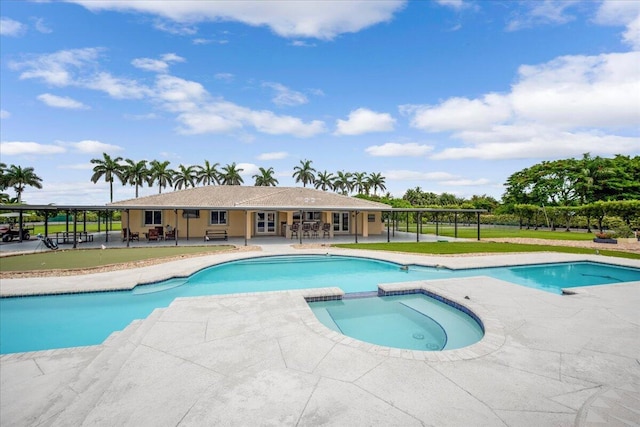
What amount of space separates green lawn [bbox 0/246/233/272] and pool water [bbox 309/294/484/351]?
8885mm

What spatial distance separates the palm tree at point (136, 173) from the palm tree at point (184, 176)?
435cm

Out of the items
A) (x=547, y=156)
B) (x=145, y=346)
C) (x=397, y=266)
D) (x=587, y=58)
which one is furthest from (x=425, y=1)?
(x=547, y=156)

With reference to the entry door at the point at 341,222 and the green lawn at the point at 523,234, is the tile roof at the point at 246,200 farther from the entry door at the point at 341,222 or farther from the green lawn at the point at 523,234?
the green lawn at the point at 523,234

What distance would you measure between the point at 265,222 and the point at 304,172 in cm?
3261

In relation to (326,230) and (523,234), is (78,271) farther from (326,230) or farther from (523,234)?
(523,234)

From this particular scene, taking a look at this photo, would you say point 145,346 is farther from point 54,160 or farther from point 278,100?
point 54,160

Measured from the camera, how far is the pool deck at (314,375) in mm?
2973

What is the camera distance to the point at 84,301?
758 centimetres

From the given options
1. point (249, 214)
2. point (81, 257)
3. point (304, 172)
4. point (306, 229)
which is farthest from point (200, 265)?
point (304, 172)

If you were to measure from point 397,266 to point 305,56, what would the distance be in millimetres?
13677

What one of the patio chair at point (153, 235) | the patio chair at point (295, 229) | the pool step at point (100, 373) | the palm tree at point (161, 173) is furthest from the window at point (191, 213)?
the palm tree at point (161, 173)

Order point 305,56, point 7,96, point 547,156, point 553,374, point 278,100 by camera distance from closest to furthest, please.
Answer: point 553,374
point 7,96
point 305,56
point 278,100
point 547,156

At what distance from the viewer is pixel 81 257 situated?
40.9 feet

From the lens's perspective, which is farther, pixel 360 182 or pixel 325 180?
pixel 360 182
